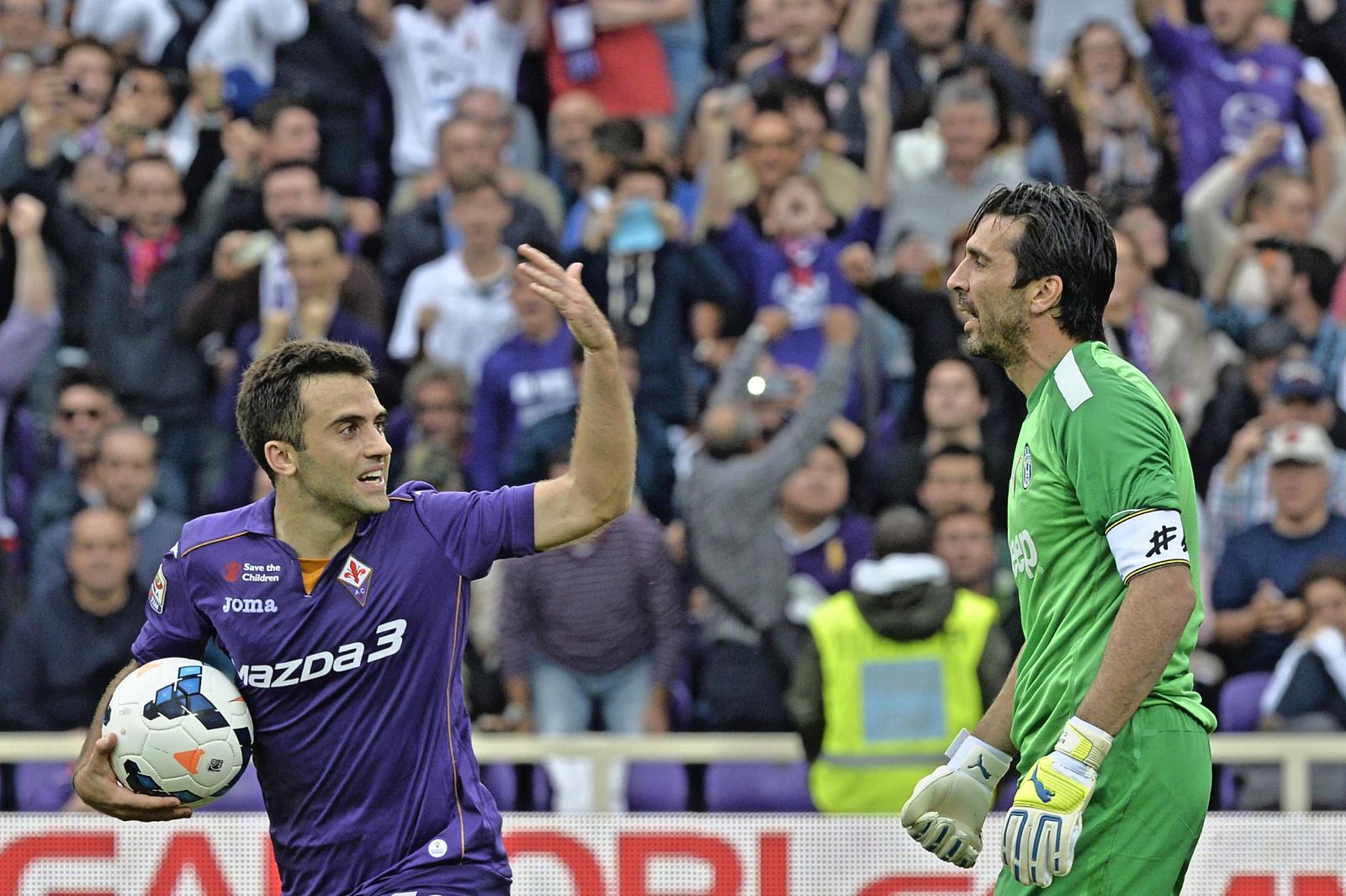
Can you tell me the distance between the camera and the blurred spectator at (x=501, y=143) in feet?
37.2

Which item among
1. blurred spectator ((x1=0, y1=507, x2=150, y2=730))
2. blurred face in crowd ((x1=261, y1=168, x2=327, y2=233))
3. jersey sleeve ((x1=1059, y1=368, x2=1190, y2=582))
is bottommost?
blurred spectator ((x1=0, y1=507, x2=150, y2=730))

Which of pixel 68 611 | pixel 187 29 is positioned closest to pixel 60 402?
pixel 68 611

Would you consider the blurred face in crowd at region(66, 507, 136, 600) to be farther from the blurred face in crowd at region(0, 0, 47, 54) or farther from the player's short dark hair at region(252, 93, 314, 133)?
the blurred face in crowd at region(0, 0, 47, 54)

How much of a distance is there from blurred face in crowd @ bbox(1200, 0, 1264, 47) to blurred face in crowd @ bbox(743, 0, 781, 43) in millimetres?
2575

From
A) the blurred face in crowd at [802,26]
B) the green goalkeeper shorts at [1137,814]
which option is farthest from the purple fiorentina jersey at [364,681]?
the blurred face in crowd at [802,26]

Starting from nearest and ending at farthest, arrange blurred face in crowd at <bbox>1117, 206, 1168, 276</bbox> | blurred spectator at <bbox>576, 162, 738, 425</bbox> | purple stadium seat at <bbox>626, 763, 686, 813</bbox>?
purple stadium seat at <bbox>626, 763, 686, 813</bbox>, blurred spectator at <bbox>576, 162, 738, 425</bbox>, blurred face in crowd at <bbox>1117, 206, 1168, 276</bbox>

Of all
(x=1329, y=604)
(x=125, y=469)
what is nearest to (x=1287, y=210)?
(x=1329, y=604)

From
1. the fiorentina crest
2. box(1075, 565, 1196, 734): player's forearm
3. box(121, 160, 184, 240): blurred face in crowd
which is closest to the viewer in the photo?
box(1075, 565, 1196, 734): player's forearm

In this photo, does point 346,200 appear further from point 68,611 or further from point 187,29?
point 68,611

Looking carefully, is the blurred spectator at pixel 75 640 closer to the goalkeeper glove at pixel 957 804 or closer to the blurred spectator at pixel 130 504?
the blurred spectator at pixel 130 504

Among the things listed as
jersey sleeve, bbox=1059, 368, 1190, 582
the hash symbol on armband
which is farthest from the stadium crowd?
the hash symbol on armband

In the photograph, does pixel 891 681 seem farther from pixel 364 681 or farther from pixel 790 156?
pixel 364 681

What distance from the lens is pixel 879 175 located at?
35.5ft

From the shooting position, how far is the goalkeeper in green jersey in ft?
13.6
